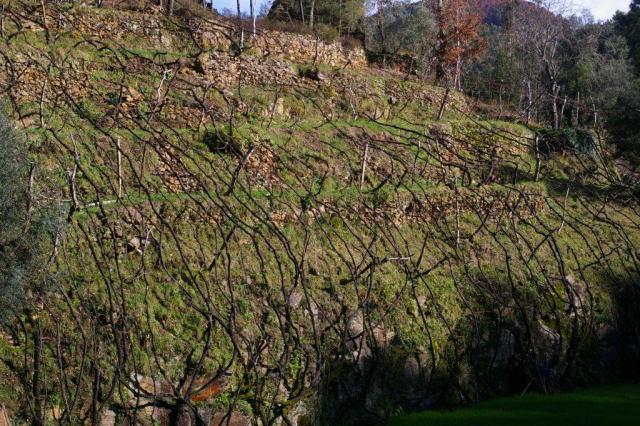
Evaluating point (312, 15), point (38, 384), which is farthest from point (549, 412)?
point (312, 15)

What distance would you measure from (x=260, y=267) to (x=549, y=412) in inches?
161

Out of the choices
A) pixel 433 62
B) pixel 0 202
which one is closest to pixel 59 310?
pixel 0 202

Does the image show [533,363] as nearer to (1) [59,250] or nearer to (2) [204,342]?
(2) [204,342]

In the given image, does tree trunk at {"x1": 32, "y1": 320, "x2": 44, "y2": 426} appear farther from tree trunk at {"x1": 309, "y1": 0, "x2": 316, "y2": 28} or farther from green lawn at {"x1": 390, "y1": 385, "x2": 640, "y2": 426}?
tree trunk at {"x1": 309, "y1": 0, "x2": 316, "y2": 28}

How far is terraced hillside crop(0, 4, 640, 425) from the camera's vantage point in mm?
7402

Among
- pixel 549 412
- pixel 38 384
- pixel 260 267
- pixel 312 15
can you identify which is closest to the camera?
pixel 38 384

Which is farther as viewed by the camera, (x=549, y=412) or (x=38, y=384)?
(x=549, y=412)

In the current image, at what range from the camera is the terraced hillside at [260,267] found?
7.40 m

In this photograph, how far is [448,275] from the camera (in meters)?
11.0

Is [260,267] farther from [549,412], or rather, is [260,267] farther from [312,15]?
[312,15]

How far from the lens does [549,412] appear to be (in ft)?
26.2

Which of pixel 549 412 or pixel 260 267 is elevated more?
pixel 260 267

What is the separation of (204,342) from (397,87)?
11.9 meters

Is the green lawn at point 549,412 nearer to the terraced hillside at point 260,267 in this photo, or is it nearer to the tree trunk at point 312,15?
the terraced hillside at point 260,267
